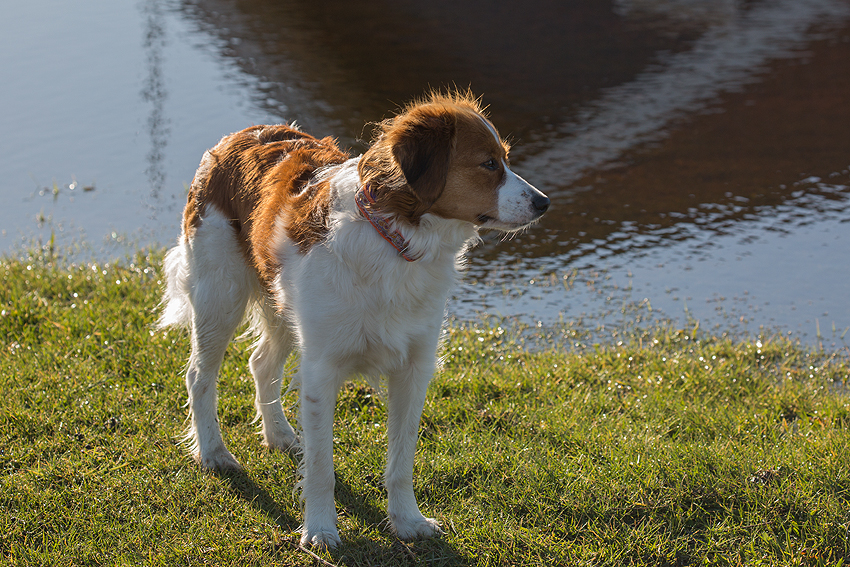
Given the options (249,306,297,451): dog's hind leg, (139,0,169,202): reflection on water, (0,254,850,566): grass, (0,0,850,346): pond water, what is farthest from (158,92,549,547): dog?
(139,0,169,202): reflection on water

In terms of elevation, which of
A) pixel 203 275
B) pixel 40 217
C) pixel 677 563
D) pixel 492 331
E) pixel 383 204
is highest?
pixel 383 204

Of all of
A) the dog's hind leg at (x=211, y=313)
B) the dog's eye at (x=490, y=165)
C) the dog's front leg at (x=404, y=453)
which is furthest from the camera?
the dog's hind leg at (x=211, y=313)

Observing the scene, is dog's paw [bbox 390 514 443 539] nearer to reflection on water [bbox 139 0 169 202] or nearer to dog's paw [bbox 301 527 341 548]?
dog's paw [bbox 301 527 341 548]

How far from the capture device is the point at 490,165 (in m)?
2.88

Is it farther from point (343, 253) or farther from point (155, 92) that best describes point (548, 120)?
point (343, 253)

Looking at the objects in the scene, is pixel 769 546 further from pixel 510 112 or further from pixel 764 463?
pixel 510 112

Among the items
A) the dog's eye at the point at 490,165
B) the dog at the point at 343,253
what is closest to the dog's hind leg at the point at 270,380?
the dog at the point at 343,253

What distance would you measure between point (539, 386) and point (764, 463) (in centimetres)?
128

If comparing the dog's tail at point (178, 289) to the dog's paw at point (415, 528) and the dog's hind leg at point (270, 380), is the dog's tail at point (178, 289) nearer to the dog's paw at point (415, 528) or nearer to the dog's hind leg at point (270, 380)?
the dog's hind leg at point (270, 380)

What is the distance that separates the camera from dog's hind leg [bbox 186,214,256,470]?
3.62m

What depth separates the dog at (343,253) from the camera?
9.34 feet

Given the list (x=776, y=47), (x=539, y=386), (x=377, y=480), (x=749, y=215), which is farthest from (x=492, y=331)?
(x=776, y=47)

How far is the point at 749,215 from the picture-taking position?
7008 millimetres

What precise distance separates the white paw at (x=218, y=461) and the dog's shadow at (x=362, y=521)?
0.03 meters
